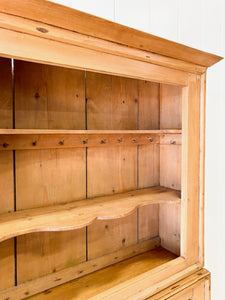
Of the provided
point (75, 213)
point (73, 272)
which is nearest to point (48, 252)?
point (73, 272)

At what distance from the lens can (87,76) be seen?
51.1 inches

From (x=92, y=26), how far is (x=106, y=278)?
1226mm

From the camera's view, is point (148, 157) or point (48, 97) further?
point (148, 157)

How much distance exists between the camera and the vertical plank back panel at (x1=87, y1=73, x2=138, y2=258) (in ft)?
4.40

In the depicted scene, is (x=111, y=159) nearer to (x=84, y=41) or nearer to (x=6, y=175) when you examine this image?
(x=6, y=175)

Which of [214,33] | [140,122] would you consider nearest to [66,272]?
[140,122]

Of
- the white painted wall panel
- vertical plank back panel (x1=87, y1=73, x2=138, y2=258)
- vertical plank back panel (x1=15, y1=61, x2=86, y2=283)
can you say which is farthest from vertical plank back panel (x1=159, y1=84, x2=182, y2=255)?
vertical plank back panel (x1=15, y1=61, x2=86, y2=283)

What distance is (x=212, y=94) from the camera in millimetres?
1577

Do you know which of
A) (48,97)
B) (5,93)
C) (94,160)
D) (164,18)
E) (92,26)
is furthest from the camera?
(164,18)

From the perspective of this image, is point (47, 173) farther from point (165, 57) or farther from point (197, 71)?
point (197, 71)

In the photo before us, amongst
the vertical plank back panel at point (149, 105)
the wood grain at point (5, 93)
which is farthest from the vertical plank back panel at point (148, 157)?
the wood grain at point (5, 93)

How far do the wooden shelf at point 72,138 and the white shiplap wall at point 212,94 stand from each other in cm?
33

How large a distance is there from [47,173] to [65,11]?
2.44 ft

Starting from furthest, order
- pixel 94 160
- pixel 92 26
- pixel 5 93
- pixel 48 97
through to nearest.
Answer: pixel 94 160
pixel 48 97
pixel 5 93
pixel 92 26
